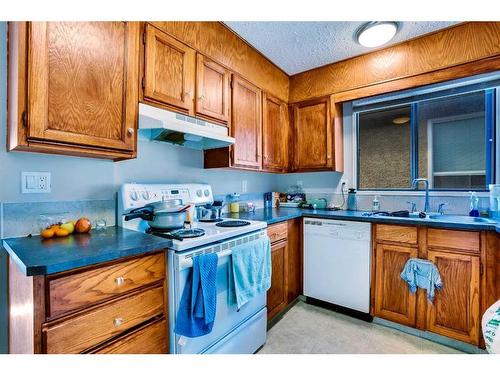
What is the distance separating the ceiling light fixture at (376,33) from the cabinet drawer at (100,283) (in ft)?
7.33

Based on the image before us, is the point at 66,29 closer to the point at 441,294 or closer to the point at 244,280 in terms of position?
the point at 244,280

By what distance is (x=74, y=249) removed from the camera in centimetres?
98

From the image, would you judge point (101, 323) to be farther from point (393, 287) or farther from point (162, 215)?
point (393, 287)

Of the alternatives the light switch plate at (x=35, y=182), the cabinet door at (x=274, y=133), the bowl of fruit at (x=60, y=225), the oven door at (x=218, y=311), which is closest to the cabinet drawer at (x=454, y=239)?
the oven door at (x=218, y=311)

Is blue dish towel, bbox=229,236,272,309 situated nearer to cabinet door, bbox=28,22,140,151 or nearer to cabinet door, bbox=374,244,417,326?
cabinet door, bbox=28,22,140,151

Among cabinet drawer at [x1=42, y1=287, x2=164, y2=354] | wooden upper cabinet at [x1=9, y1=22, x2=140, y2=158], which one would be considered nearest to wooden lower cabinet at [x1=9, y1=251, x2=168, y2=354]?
cabinet drawer at [x1=42, y1=287, x2=164, y2=354]

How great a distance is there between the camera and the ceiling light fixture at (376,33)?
1.84m

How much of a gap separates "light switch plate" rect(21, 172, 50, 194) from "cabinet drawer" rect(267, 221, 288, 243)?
1.48 m

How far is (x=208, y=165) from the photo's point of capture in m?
2.19

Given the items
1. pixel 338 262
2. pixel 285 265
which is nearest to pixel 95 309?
pixel 285 265

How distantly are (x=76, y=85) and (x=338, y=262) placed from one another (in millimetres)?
2296

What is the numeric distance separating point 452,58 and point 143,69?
237 cm
